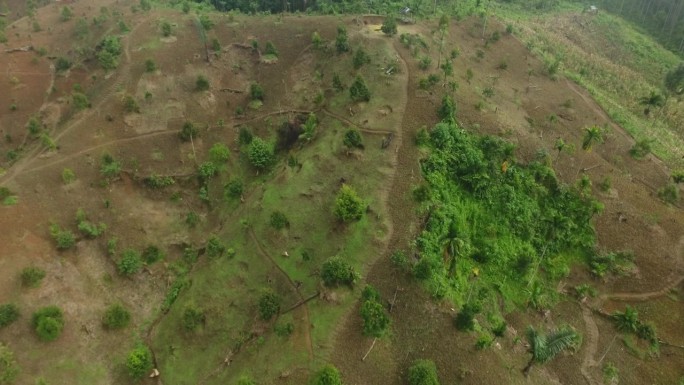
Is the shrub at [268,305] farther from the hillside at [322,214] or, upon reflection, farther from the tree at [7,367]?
the tree at [7,367]

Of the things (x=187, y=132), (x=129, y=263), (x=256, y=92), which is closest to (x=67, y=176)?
(x=129, y=263)

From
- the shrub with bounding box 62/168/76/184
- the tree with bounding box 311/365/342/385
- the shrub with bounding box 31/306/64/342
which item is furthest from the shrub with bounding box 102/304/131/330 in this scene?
the tree with bounding box 311/365/342/385

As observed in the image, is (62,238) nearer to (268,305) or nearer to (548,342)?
(268,305)

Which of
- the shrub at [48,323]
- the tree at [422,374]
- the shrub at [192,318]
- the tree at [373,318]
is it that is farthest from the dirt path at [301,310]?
the shrub at [48,323]

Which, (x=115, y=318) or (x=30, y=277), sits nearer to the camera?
(x=30, y=277)

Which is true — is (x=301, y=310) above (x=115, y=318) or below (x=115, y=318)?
above

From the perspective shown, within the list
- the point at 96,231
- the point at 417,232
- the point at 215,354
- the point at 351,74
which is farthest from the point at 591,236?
the point at 96,231
